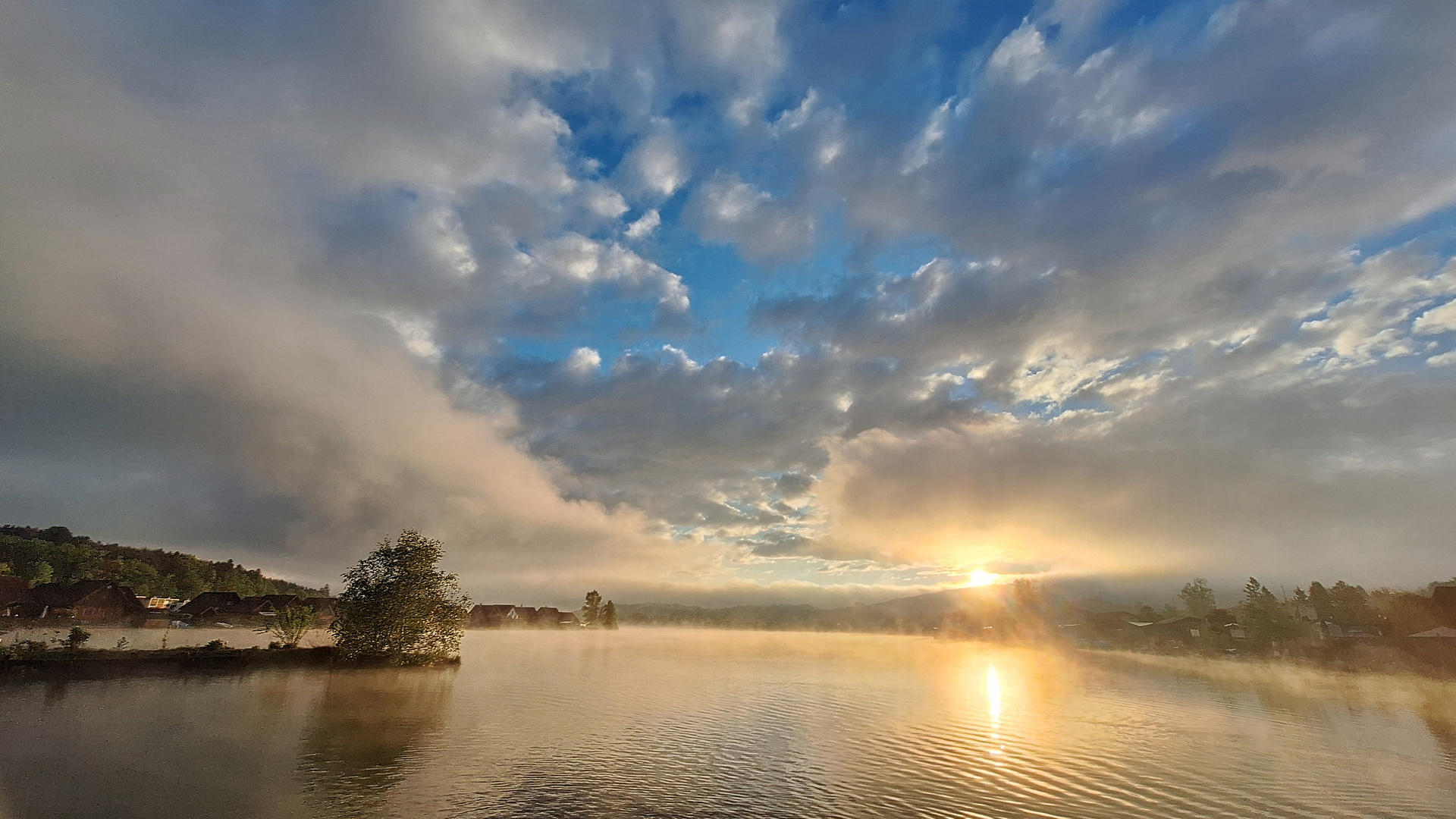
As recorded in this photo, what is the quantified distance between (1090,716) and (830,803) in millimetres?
33551

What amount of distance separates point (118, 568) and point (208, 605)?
47847 mm

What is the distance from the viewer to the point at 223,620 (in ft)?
373

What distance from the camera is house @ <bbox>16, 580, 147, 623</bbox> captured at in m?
87.2

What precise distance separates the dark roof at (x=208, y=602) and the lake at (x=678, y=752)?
89.3 meters

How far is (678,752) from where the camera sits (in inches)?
1212

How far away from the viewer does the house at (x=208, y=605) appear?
111 m

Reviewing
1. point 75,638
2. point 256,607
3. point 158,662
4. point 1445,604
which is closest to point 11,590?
point 256,607

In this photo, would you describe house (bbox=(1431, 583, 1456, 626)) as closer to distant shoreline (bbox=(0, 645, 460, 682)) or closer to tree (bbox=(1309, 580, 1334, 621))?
tree (bbox=(1309, 580, 1334, 621))

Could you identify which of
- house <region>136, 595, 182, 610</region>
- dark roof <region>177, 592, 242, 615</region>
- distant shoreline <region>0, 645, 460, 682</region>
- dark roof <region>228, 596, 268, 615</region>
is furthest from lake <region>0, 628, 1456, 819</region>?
house <region>136, 595, 182, 610</region>

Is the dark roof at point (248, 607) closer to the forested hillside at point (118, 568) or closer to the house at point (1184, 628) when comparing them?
the forested hillside at point (118, 568)

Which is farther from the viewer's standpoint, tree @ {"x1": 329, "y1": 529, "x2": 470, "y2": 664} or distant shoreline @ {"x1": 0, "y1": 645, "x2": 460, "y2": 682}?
tree @ {"x1": 329, "y1": 529, "x2": 470, "y2": 664}

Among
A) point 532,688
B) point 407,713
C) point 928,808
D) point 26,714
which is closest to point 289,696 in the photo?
point 407,713

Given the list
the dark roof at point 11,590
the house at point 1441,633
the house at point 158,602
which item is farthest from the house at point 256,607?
the house at point 1441,633

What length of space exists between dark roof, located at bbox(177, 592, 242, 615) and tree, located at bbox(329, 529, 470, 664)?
87601mm
